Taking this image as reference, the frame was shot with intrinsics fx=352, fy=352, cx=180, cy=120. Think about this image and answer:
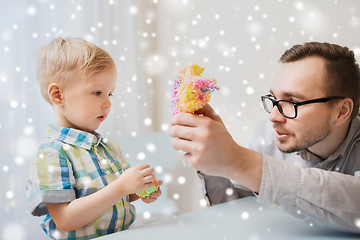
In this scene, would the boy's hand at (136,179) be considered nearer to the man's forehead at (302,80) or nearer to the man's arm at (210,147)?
the man's arm at (210,147)

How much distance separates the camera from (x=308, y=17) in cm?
156

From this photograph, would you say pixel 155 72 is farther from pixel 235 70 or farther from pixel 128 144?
pixel 235 70

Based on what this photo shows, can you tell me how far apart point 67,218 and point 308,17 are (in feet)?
4.20

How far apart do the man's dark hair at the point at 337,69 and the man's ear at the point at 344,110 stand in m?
0.02

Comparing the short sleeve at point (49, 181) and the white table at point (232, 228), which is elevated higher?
the short sleeve at point (49, 181)

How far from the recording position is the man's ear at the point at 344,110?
1061 mm

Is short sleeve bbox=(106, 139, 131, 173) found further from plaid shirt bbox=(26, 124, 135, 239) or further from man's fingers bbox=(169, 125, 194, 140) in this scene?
man's fingers bbox=(169, 125, 194, 140)

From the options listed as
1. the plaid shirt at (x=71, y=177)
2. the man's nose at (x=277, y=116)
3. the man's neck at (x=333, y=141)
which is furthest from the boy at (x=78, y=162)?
the man's neck at (x=333, y=141)

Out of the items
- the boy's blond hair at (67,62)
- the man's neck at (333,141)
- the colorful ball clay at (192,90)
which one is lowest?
the man's neck at (333,141)

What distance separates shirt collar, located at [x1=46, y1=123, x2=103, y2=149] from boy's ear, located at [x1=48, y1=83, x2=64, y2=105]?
0.26ft

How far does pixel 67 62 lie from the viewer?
3.54ft

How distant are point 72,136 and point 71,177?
13cm

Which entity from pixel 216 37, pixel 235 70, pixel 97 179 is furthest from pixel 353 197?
pixel 216 37

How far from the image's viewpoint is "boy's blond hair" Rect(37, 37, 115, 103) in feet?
3.51
